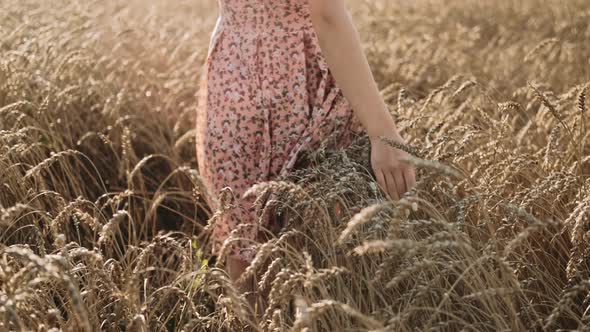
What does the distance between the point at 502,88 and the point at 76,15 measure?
76.2 inches

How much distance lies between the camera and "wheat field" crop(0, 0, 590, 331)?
1.52m

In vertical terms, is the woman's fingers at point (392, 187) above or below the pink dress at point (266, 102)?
below

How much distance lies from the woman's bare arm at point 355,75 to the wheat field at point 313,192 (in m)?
0.08

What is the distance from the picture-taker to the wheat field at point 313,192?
152cm

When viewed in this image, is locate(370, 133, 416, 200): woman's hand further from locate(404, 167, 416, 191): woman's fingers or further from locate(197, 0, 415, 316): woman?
locate(197, 0, 415, 316): woman

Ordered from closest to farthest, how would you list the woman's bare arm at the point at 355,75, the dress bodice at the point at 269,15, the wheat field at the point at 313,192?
the wheat field at the point at 313,192 → the woman's bare arm at the point at 355,75 → the dress bodice at the point at 269,15

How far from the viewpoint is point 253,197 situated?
2119 millimetres

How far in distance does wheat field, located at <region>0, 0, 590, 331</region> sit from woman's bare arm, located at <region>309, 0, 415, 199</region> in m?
0.08

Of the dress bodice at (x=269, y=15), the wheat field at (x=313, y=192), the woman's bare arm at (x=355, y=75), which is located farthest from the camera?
the dress bodice at (x=269, y=15)

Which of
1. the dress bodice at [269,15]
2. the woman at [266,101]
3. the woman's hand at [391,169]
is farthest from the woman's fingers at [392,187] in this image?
the dress bodice at [269,15]

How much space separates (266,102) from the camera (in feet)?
6.77

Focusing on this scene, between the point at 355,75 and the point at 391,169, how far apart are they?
0.79 feet

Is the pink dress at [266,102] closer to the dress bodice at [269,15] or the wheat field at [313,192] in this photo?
the dress bodice at [269,15]

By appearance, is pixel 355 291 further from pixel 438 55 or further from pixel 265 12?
pixel 438 55
